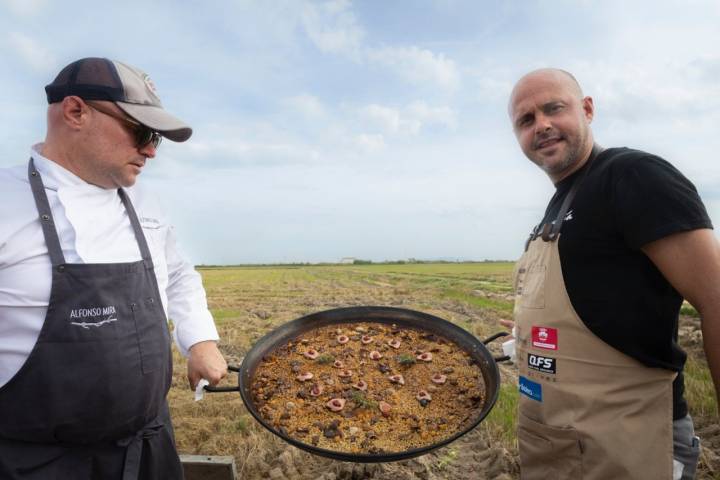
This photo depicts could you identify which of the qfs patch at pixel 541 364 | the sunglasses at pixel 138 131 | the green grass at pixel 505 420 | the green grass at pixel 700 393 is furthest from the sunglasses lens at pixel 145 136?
the green grass at pixel 700 393

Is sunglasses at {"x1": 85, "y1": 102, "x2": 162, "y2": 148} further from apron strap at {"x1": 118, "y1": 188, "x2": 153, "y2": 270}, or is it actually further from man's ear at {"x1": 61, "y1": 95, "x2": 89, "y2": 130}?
apron strap at {"x1": 118, "y1": 188, "x2": 153, "y2": 270}

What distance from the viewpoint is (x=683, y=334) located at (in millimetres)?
9711

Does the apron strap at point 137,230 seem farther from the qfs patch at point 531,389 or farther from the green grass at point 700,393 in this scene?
the green grass at point 700,393

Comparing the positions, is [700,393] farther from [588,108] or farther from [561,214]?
[561,214]

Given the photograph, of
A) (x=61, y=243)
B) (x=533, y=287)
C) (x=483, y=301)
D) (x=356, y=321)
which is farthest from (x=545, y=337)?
(x=483, y=301)

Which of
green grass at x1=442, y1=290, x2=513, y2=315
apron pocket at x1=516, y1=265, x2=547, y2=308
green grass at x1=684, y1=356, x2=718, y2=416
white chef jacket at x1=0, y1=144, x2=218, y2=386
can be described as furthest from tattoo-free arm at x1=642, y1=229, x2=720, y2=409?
green grass at x1=442, y1=290, x2=513, y2=315

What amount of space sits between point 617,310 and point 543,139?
1088 mm

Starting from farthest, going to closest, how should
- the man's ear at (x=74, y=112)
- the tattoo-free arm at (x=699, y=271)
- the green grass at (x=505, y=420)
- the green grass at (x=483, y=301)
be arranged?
the green grass at (x=483, y=301)
the green grass at (x=505, y=420)
the man's ear at (x=74, y=112)
the tattoo-free arm at (x=699, y=271)

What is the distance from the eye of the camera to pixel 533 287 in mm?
2559

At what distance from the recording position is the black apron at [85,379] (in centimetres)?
205

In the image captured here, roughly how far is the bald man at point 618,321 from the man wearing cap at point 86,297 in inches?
78.0

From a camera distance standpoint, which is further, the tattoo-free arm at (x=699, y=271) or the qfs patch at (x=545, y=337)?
the qfs patch at (x=545, y=337)

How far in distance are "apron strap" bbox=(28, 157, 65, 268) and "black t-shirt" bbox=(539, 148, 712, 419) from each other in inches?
102

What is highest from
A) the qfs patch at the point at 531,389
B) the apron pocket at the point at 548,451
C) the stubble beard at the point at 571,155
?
the stubble beard at the point at 571,155
